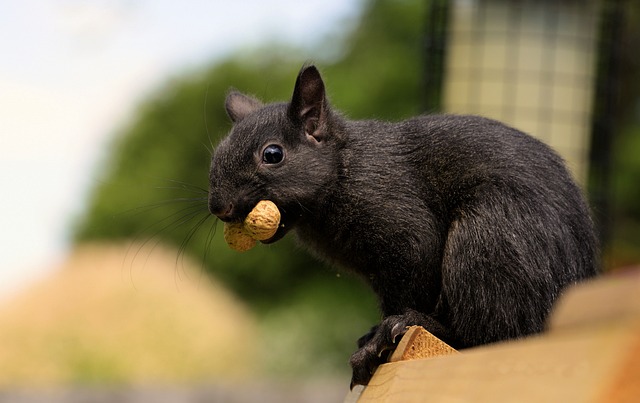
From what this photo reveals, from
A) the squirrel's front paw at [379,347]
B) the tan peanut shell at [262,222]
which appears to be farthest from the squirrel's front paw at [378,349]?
the tan peanut shell at [262,222]

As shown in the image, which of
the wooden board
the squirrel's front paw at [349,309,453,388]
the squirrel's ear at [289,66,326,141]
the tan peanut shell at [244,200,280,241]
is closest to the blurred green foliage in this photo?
the squirrel's ear at [289,66,326,141]

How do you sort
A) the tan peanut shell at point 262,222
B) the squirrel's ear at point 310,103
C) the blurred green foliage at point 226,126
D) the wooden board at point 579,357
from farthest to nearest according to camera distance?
the blurred green foliage at point 226,126, the squirrel's ear at point 310,103, the tan peanut shell at point 262,222, the wooden board at point 579,357

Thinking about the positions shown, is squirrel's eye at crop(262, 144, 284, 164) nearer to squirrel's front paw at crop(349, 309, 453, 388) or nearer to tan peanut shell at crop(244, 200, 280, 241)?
tan peanut shell at crop(244, 200, 280, 241)

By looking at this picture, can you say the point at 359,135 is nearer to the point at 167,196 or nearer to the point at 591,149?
the point at 591,149

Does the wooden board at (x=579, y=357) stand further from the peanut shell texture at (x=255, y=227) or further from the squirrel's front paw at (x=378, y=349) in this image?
the peanut shell texture at (x=255, y=227)

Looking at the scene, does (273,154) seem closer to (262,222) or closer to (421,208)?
(262,222)

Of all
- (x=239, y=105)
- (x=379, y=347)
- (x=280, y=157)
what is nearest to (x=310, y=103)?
(x=280, y=157)

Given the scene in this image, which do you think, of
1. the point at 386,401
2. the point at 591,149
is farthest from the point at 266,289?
the point at 386,401

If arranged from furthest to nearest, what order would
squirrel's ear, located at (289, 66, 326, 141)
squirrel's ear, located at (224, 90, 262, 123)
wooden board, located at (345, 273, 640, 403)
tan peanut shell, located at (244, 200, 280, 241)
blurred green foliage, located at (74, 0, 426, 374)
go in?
1. blurred green foliage, located at (74, 0, 426, 374)
2. squirrel's ear, located at (224, 90, 262, 123)
3. squirrel's ear, located at (289, 66, 326, 141)
4. tan peanut shell, located at (244, 200, 280, 241)
5. wooden board, located at (345, 273, 640, 403)
